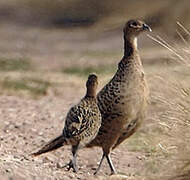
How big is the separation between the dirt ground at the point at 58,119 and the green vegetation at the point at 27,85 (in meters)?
→ 0.18

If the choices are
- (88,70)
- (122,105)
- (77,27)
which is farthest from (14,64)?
(122,105)

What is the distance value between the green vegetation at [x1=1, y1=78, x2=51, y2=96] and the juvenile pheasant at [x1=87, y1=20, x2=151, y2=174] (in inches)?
256

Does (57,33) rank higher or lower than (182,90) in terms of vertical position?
higher

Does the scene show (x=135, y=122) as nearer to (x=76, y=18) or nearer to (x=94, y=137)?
(x=94, y=137)

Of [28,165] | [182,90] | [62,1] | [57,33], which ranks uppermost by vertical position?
[62,1]

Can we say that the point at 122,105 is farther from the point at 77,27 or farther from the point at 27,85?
the point at 77,27

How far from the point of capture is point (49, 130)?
1112cm

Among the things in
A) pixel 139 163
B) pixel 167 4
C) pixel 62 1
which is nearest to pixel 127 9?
pixel 167 4

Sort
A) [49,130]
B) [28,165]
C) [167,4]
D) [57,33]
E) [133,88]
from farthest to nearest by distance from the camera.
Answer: [57,33] < [167,4] < [49,130] < [133,88] < [28,165]

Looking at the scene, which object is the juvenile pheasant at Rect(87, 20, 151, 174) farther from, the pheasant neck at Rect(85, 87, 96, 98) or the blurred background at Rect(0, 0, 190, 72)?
the blurred background at Rect(0, 0, 190, 72)

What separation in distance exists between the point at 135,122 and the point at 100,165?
0.65 meters

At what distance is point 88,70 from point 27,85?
340 centimetres

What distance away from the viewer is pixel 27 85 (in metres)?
15.7

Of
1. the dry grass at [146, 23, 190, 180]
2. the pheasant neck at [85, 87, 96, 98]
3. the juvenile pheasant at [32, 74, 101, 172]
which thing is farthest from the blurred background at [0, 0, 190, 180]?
the pheasant neck at [85, 87, 96, 98]
